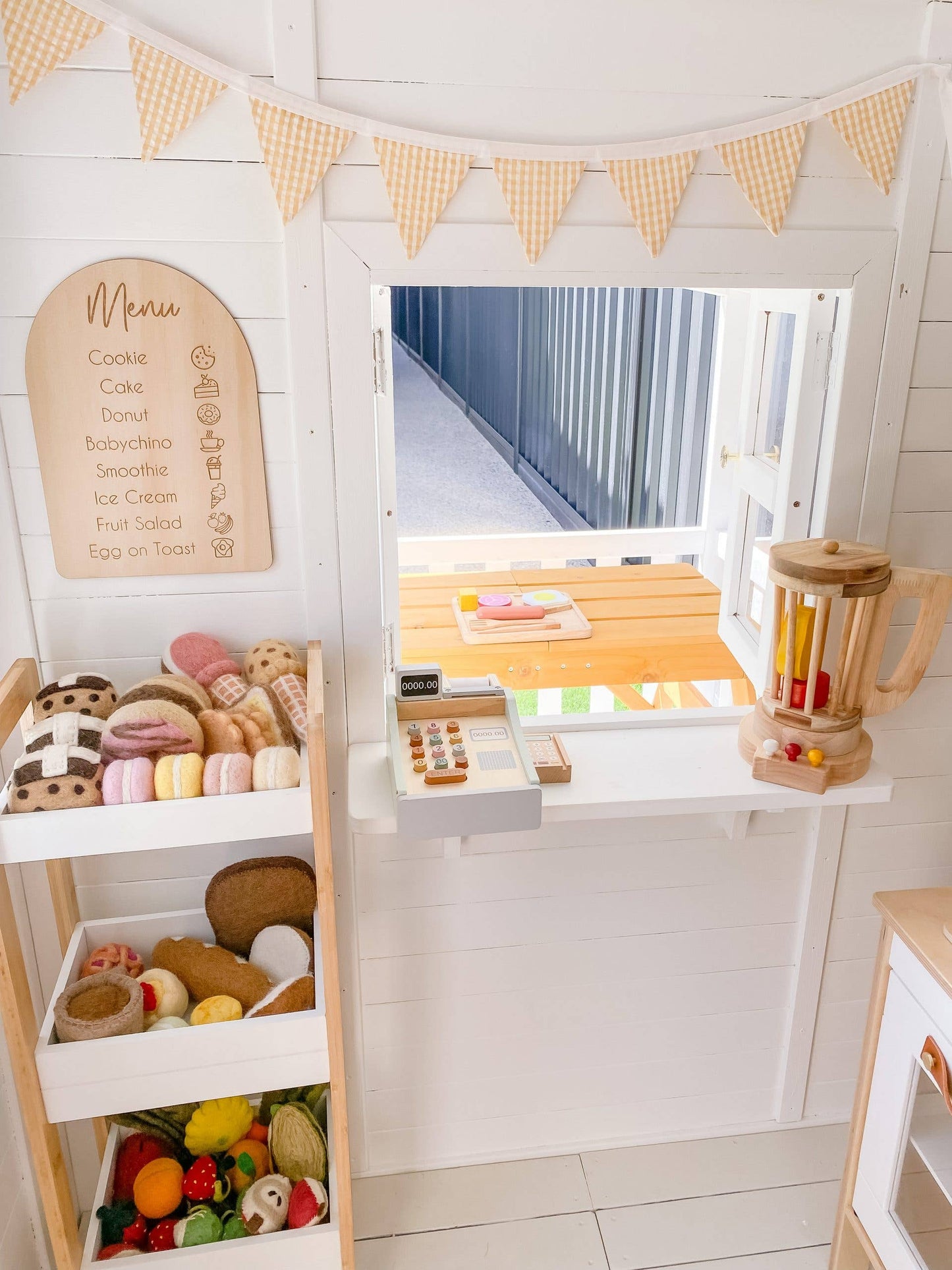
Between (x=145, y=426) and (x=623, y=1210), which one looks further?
(x=623, y=1210)

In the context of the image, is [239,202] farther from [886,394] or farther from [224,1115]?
[224,1115]

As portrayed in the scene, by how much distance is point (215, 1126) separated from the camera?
160 cm

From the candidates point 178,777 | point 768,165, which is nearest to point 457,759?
point 178,777

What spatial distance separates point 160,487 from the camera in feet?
4.83

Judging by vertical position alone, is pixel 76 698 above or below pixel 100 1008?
above

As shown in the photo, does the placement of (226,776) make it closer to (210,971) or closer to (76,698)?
(76,698)

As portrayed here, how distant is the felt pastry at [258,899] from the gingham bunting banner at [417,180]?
970mm

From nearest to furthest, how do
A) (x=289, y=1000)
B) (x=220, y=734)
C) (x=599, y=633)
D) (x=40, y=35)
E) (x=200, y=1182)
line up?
1. (x=40, y=35)
2. (x=220, y=734)
3. (x=289, y=1000)
4. (x=200, y=1182)
5. (x=599, y=633)

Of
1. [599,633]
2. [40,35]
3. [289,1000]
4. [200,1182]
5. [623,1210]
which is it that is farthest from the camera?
[599,633]

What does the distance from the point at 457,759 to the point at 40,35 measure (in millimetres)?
1073

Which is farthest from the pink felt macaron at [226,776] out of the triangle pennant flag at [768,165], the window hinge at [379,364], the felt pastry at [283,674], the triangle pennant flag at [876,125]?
the triangle pennant flag at [876,125]

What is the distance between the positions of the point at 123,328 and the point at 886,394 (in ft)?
3.72

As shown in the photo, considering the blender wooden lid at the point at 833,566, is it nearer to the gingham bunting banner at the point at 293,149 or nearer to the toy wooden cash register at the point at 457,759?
the toy wooden cash register at the point at 457,759

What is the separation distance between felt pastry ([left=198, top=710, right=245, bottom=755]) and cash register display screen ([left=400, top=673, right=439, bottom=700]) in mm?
299
